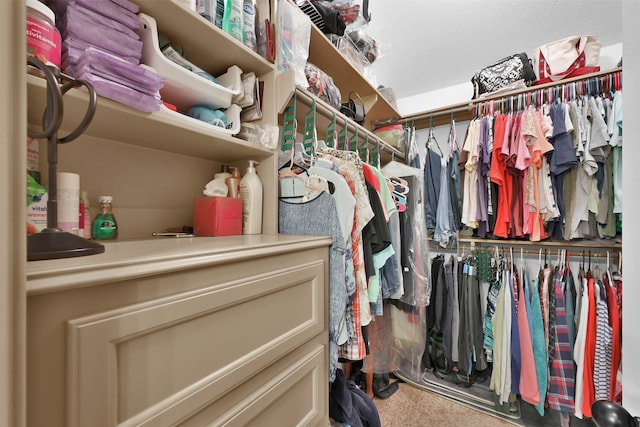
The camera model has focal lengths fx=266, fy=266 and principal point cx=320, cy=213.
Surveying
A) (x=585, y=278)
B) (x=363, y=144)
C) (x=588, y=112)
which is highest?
(x=588, y=112)

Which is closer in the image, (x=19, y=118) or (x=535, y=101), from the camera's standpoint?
(x=19, y=118)

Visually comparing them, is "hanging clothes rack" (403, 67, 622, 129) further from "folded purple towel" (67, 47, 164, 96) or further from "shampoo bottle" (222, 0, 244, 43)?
"folded purple towel" (67, 47, 164, 96)

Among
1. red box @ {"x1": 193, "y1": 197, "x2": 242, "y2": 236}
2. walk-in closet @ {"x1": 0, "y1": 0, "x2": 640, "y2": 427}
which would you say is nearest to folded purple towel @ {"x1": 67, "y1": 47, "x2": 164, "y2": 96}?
walk-in closet @ {"x1": 0, "y1": 0, "x2": 640, "y2": 427}

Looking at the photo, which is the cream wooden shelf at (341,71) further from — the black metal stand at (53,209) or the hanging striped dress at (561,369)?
the hanging striped dress at (561,369)

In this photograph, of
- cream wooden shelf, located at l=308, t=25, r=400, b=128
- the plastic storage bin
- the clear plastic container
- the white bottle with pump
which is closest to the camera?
the clear plastic container

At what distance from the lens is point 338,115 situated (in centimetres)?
127

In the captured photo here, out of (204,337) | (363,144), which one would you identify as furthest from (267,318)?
(363,144)

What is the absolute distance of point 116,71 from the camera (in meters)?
0.59

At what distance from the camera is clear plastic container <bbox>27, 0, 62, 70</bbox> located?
1.61 feet

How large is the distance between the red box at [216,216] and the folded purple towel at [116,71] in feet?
1.15

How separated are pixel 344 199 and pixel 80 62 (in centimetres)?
76

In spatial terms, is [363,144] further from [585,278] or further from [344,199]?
[585,278]

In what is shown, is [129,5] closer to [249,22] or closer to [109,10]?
[109,10]

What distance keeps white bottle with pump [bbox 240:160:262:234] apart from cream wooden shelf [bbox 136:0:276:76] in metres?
0.36
